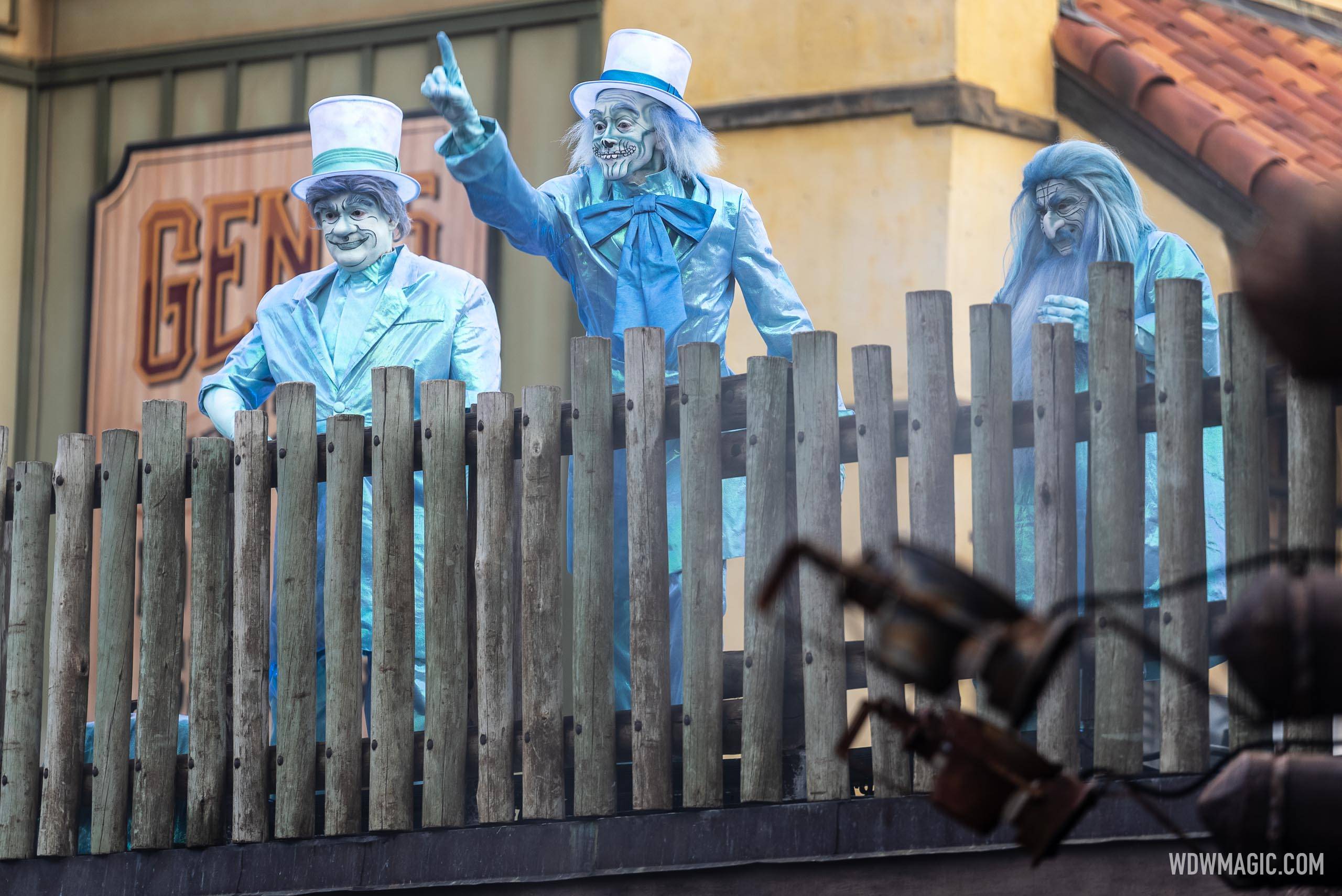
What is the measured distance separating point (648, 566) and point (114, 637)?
1325 mm

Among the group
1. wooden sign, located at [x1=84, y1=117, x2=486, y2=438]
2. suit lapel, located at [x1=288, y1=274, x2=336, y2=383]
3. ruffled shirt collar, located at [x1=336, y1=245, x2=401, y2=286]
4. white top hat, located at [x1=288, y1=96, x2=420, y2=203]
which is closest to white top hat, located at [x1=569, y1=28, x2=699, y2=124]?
white top hat, located at [x1=288, y1=96, x2=420, y2=203]

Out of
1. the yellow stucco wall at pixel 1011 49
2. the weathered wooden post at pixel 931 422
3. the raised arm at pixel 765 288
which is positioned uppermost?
the yellow stucco wall at pixel 1011 49

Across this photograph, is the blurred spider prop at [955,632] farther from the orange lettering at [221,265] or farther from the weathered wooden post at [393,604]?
the orange lettering at [221,265]

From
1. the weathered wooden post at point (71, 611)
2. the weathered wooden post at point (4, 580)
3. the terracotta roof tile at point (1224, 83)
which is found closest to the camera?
the weathered wooden post at point (71, 611)

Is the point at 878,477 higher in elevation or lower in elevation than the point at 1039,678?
higher

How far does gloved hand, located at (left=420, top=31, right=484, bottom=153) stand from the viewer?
401 centimetres

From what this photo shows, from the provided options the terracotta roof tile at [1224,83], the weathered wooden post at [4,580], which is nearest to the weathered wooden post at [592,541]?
the weathered wooden post at [4,580]

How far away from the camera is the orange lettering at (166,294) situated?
7004mm

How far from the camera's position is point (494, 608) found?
369cm

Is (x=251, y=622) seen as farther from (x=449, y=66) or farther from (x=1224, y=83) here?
(x=1224, y=83)

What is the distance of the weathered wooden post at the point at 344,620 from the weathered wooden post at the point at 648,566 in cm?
62

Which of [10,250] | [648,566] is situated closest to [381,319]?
[648,566]

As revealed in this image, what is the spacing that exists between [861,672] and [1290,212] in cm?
212

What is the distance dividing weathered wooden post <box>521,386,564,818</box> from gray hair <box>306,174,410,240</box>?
1124 millimetres
